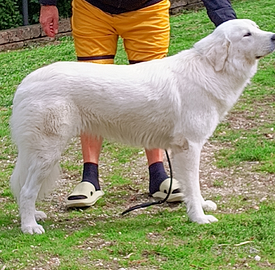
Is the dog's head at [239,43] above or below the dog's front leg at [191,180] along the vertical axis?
above

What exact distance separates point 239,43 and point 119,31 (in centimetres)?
112

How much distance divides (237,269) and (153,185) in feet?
5.29

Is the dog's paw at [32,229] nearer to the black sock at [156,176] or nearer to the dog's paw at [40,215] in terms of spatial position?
the dog's paw at [40,215]

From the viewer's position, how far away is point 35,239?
430 centimetres

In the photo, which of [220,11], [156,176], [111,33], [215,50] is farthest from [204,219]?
[111,33]

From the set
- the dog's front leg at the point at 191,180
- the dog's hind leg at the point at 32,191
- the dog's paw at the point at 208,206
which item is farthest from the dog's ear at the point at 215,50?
the dog's hind leg at the point at 32,191

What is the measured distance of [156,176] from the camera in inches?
208

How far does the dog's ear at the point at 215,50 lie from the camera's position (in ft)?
14.5

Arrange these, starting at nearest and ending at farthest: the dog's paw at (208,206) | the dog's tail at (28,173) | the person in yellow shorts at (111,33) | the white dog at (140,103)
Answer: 1. the white dog at (140,103)
2. the dog's tail at (28,173)
3. the dog's paw at (208,206)
4. the person in yellow shorts at (111,33)

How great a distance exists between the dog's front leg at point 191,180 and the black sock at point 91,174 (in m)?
0.94

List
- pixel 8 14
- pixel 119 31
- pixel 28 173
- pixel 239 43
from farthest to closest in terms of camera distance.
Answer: pixel 8 14, pixel 119 31, pixel 28 173, pixel 239 43

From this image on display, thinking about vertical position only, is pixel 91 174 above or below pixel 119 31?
below

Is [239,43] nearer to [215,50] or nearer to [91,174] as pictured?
[215,50]

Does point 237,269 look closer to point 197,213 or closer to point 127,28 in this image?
point 197,213
